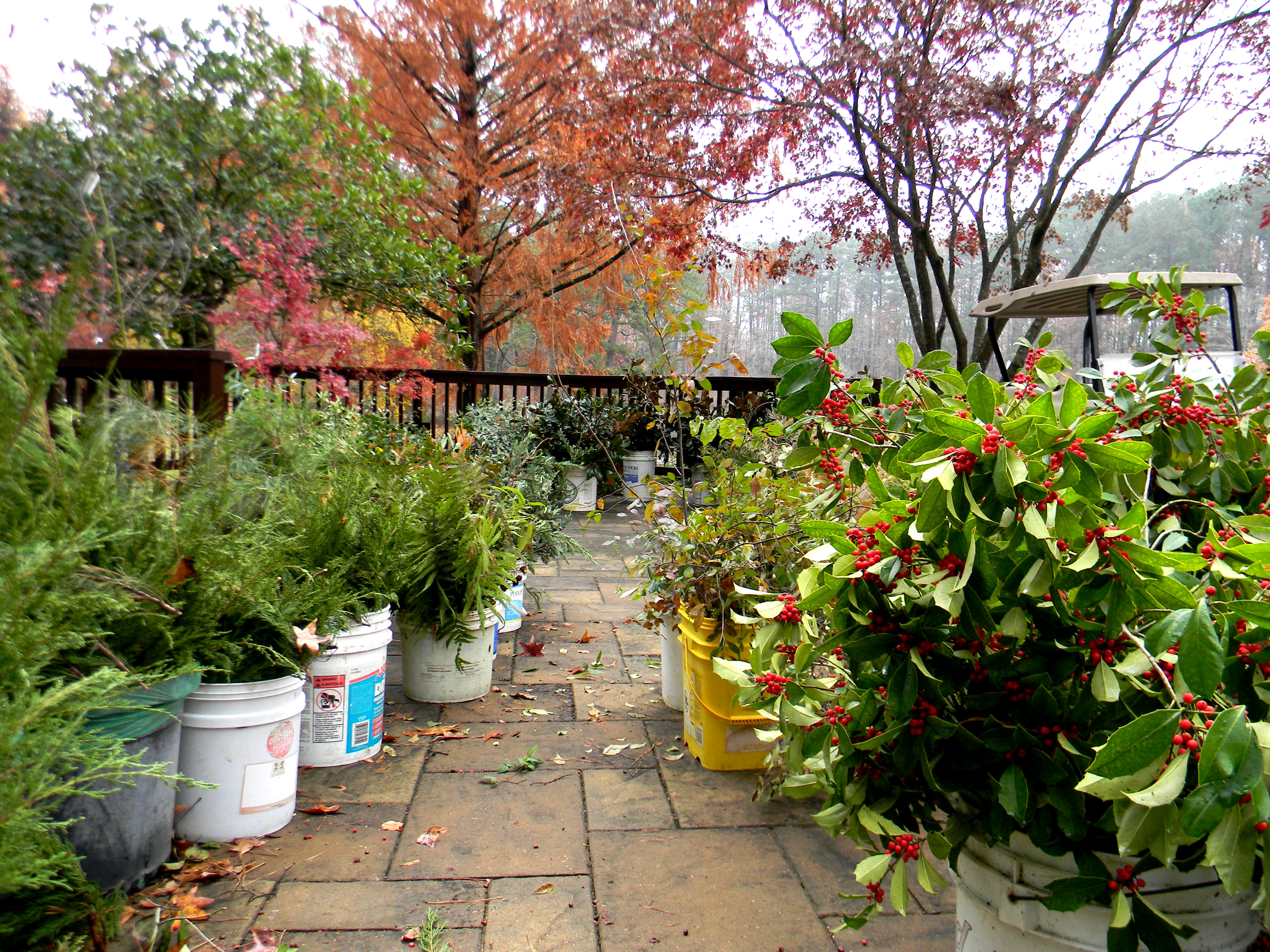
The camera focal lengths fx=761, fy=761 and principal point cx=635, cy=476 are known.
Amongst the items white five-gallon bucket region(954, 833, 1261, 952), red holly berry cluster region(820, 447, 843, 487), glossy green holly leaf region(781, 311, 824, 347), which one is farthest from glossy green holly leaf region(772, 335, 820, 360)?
white five-gallon bucket region(954, 833, 1261, 952)

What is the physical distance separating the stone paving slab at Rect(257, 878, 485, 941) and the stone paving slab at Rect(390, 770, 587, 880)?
5 centimetres

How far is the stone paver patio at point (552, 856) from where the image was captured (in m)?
1.58

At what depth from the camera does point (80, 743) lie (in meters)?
1.41

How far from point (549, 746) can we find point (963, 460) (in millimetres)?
1976

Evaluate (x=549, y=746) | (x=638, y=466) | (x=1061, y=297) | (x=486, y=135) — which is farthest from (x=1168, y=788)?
(x=486, y=135)

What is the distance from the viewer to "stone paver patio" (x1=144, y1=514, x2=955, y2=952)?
1.58 metres

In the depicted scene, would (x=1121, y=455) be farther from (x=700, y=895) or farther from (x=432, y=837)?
(x=432, y=837)

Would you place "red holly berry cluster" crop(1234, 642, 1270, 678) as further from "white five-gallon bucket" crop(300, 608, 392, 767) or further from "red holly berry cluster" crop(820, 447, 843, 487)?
"white five-gallon bucket" crop(300, 608, 392, 767)

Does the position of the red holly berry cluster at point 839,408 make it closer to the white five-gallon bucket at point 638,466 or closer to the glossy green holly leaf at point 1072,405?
the glossy green holly leaf at point 1072,405

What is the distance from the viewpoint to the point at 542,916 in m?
1.63

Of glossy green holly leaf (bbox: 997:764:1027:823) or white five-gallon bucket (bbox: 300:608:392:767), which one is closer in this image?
glossy green holly leaf (bbox: 997:764:1027:823)

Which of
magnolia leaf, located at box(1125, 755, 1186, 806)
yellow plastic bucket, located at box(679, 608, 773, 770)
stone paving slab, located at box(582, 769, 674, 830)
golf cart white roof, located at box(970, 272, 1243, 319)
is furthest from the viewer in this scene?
golf cart white roof, located at box(970, 272, 1243, 319)

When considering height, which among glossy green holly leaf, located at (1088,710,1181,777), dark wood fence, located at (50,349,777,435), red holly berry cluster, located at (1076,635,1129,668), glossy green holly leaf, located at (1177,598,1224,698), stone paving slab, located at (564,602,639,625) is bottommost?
stone paving slab, located at (564,602,639,625)

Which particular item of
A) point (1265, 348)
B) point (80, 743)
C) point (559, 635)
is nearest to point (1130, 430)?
point (1265, 348)
